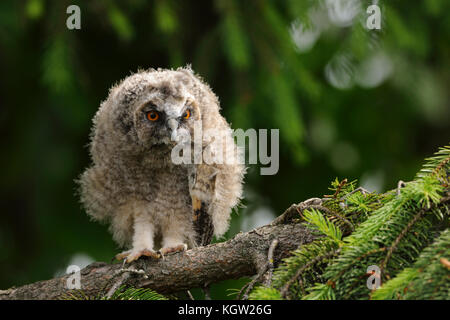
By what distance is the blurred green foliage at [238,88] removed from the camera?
4.27m

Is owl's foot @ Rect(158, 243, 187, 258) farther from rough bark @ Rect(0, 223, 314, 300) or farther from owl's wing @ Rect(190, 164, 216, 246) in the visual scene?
owl's wing @ Rect(190, 164, 216, 246)

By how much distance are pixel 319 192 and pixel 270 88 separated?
1.72 meters

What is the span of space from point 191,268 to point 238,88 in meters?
1.99

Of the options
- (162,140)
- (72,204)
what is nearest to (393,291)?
(162,140)

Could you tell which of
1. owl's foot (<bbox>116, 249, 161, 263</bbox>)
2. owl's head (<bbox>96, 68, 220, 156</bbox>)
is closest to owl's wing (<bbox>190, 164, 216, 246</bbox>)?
owl's head (<bbox>96, 68, 220, 156</bbox>)

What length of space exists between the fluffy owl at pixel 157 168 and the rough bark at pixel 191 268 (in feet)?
1.44

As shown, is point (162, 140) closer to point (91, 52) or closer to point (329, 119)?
point (91, 52)

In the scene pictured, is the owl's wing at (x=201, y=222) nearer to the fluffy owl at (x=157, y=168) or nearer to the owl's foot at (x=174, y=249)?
the fluffy owl at (x=157, y=168)

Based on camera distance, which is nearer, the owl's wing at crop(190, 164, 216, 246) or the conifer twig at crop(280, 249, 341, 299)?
the conifer twig at crop(280, 249, 341, 299)

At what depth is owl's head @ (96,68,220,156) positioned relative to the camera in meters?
3.51

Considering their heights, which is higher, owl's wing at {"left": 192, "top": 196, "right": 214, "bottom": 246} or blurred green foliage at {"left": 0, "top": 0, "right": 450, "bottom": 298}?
blurred green foliage at {"left": 0, "top": 0, "right": 450, "bottom": 298}

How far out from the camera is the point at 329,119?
18.8 ft

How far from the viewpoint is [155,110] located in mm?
3521

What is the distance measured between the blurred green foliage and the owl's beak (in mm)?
875
